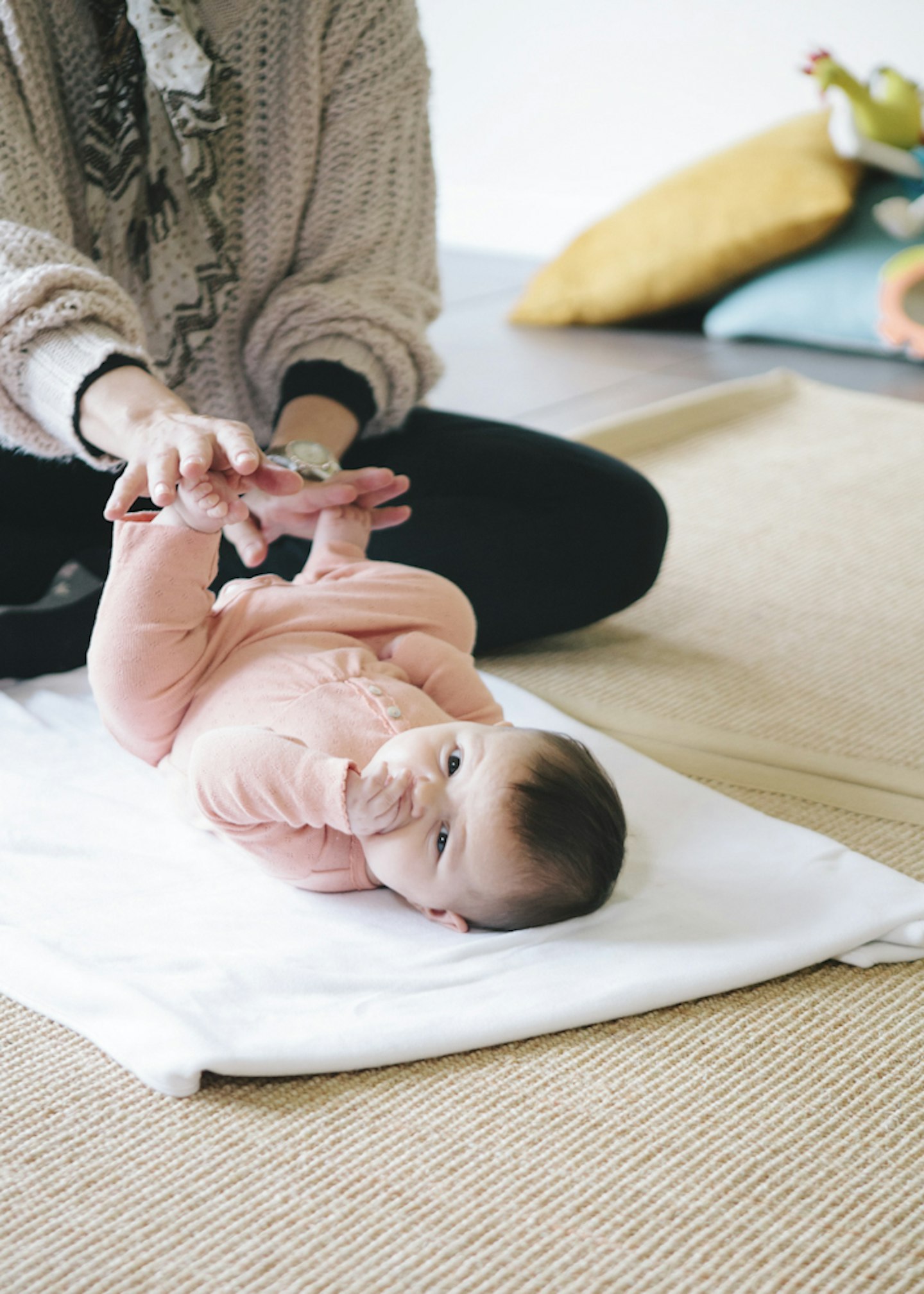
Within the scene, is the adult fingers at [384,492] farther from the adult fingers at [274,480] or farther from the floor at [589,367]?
the floor at [589,367]

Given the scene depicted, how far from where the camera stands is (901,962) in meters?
0.89

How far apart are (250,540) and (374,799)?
0.36 m

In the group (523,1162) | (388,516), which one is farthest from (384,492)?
(523,1162)

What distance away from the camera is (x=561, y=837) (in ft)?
2.70

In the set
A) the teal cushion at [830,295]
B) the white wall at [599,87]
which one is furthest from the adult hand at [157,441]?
the white wall at [599,87]

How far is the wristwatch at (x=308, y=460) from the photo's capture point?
1040 millimetres

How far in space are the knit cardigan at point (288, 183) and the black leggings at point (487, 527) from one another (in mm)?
85

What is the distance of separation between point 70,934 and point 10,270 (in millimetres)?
507

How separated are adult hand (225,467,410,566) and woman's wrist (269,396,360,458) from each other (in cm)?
8

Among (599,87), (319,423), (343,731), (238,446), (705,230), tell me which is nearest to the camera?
(238,446)

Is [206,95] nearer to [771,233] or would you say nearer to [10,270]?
[10,270]

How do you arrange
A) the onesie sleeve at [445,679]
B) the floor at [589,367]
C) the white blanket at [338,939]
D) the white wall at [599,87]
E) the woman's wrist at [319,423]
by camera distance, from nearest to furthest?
the white blanket at [338,939]
the onesie sleeve at [445,679]
the woman's wrist at [319,423]
the floor at [589,367]
the white wall at [599,87]

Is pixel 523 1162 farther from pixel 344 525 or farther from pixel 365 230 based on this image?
pixel 365 230

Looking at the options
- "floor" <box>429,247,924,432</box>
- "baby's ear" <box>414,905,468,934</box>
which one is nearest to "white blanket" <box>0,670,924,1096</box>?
"baby's ear" <box>414,905,468,934</box>
